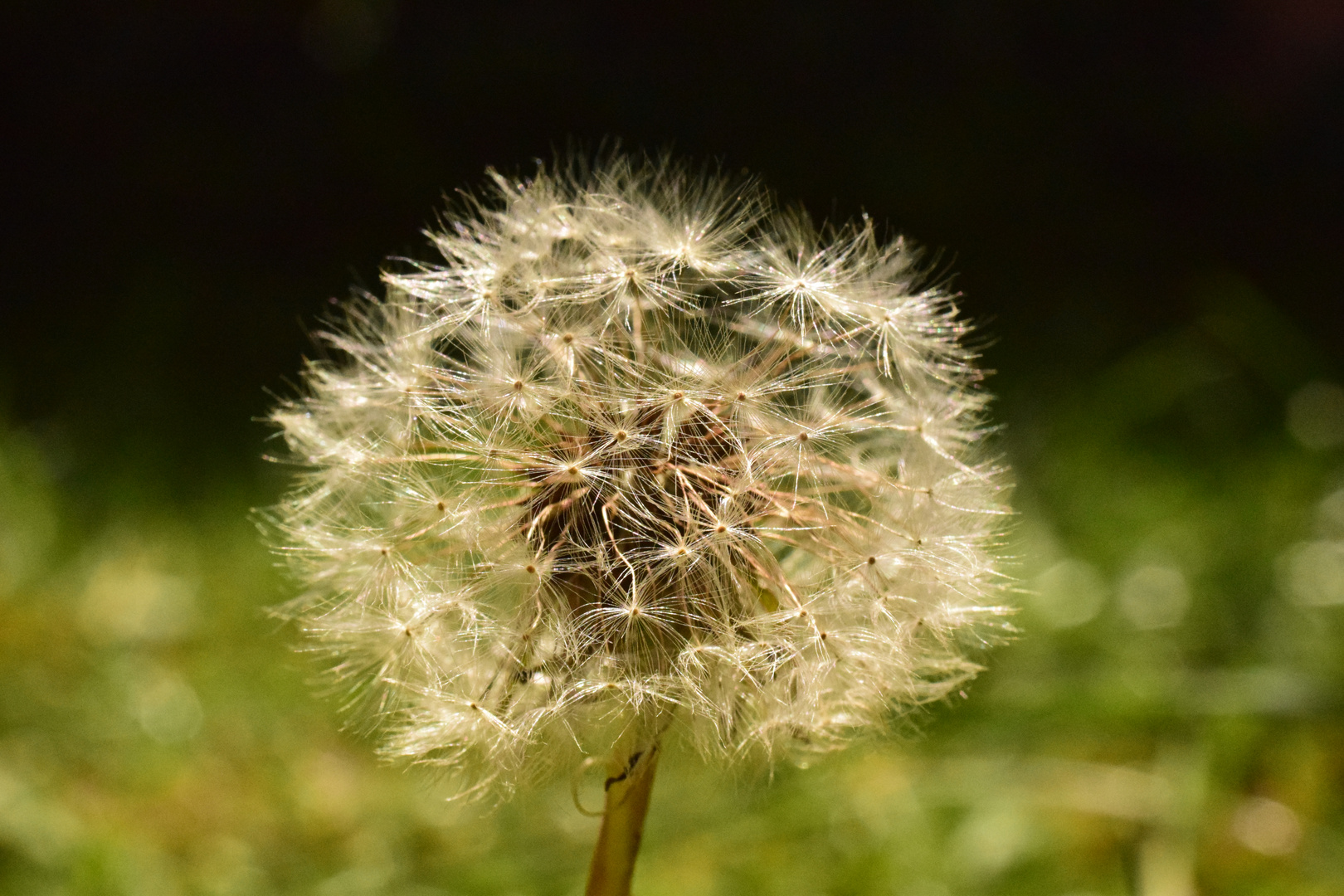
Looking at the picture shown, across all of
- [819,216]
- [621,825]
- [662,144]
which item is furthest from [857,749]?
[662,144]

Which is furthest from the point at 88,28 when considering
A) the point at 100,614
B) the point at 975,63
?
the point at 975,63

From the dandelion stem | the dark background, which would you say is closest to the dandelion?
the dandelion stem

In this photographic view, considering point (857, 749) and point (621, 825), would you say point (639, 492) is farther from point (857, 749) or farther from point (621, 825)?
point (857, 749)

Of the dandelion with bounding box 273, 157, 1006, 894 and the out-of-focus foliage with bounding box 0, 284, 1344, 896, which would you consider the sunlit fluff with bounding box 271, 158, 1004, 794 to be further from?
the out-of-focus foliage with bounding box 0, 284, 1344, 896

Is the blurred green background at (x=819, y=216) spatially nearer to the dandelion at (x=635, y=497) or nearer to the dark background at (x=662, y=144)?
the dark background at (x=662, y=144)

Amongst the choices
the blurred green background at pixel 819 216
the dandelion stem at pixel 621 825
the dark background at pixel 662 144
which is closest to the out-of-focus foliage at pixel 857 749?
the blurred green background at pixel 819 216

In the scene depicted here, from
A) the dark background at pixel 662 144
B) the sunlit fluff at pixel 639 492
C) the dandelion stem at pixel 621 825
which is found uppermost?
the dark background at pixel 662 144

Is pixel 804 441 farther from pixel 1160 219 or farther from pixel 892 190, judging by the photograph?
pixel 1160 219
